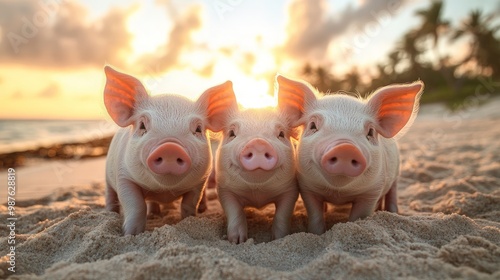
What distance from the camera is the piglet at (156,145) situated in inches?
126

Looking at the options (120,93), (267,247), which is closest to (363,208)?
(267,247)

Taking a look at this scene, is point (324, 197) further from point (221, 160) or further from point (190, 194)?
point (190, 194)

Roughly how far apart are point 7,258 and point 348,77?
56.5 m

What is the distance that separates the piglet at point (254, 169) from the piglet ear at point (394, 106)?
0.79 metres

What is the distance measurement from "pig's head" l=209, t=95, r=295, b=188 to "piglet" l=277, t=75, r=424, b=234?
0.14 metres

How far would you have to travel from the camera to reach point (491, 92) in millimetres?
25797

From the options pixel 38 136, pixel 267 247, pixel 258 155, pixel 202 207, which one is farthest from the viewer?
pixel 38 136

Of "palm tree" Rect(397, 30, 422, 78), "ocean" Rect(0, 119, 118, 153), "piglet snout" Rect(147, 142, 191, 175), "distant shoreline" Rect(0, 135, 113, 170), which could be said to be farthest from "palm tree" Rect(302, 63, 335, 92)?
"piglet snout" Rect(147, 142, 191, 175)

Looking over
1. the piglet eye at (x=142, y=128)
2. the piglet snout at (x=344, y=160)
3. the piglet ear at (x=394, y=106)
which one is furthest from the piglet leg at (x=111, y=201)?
the piglet ear at (x=394, y=106)

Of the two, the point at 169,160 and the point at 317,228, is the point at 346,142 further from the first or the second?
the point at 169,160

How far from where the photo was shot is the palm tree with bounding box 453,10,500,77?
35031mm

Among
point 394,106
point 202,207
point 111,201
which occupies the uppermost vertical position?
point 394,106

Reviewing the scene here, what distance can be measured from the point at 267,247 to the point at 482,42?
1535 inches

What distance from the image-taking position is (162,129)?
3.35m
